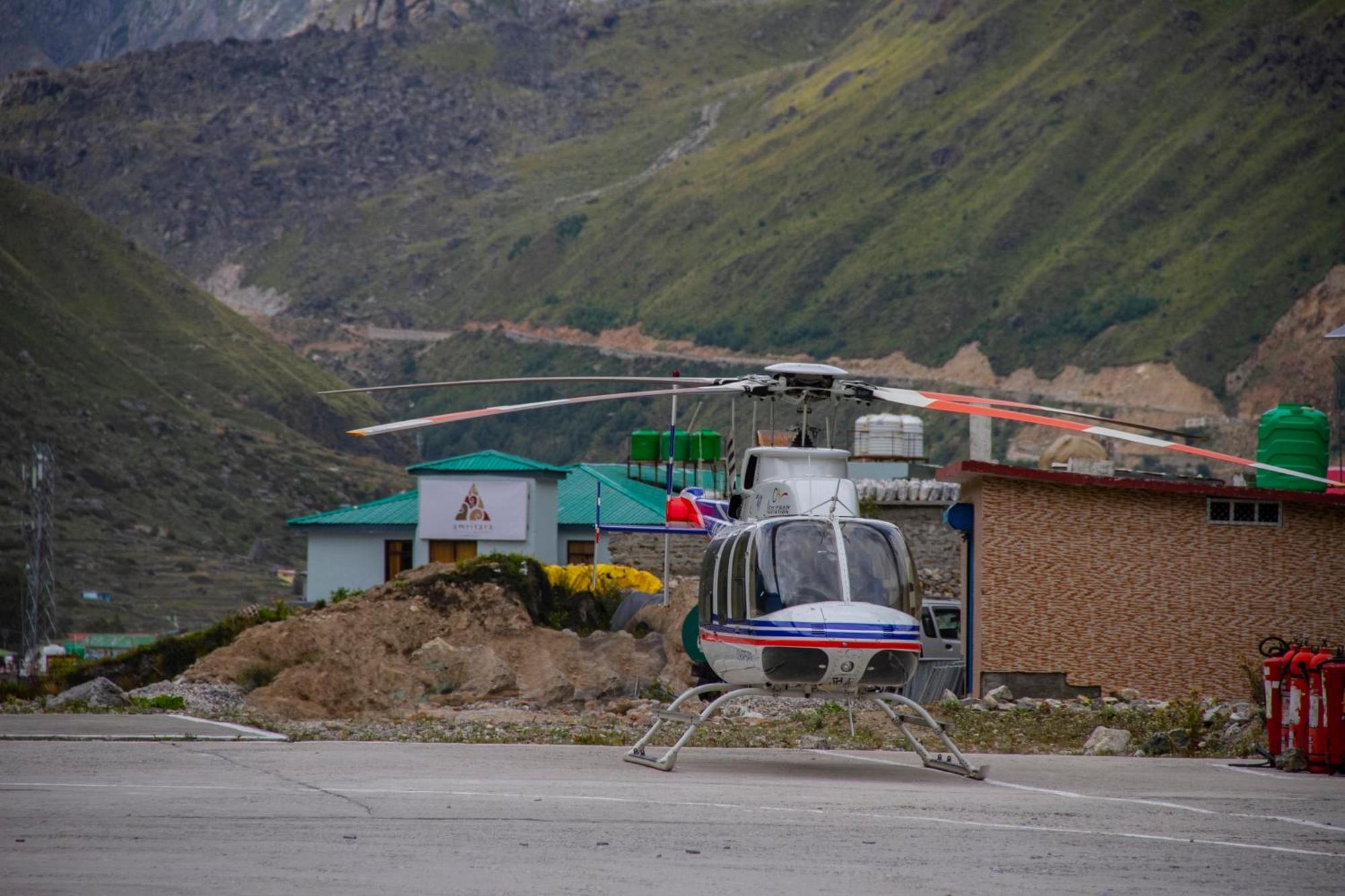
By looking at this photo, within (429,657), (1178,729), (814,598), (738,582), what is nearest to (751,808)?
(814,598)

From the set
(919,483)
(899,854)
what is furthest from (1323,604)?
(899,854)

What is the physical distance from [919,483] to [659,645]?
10444mm

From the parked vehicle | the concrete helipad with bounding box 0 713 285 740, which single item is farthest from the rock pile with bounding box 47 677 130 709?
the parked vehicle

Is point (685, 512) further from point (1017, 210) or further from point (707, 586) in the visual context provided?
point (1017, 210)

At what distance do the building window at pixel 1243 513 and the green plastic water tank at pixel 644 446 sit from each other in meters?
23.3

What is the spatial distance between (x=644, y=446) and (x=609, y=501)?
2273 mm

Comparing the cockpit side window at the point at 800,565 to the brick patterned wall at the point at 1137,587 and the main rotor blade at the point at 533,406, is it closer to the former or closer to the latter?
the main rotor blade at the point at 533,406

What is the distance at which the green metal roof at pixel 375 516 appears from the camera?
4866 cm

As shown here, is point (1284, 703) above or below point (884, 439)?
below

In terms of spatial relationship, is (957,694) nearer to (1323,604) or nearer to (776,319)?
(1323,604)

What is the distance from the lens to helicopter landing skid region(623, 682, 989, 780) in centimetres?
1503

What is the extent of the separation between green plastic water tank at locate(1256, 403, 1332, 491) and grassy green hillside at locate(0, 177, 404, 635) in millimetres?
68179

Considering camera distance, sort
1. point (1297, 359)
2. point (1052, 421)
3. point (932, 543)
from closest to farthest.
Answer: point (1052, 421), point (932, 543), point (1297, 359)

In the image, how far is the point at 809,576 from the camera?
1475 cm
